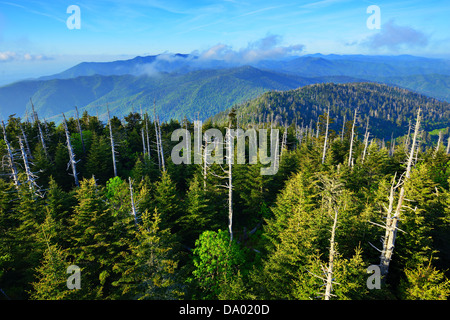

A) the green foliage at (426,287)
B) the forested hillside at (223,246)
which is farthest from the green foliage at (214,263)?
the green foliage at (426,287)

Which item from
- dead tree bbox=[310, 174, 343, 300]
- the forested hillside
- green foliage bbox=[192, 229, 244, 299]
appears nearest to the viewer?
dead tree bbox=[310, 174, 343, 300]

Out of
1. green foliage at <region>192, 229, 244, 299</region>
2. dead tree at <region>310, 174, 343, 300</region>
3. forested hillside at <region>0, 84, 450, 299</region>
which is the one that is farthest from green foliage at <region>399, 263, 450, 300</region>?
green foliage at <region>192, 229, 244, 299</region>

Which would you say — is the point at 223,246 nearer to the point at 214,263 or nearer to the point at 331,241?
the point at 214,263

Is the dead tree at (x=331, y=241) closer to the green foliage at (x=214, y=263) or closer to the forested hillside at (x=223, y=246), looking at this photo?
the forested hillside at (x=223, y=246)

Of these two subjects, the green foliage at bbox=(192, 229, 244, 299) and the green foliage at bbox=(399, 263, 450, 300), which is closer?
the green foliage at bbox=(399, 263, 450, 300)

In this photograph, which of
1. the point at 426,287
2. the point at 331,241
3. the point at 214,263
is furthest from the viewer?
the point at 214,263

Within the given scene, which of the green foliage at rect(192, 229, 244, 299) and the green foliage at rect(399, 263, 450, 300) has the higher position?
the green foliage at rect(399, 263, 450, 300)

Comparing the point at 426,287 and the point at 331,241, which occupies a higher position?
the point at 331,241

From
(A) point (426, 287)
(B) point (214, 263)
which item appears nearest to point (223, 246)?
(B) point (214, 263)

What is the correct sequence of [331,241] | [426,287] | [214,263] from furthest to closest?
[214,263], [426,287], [331,241]

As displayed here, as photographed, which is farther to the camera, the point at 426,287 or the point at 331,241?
the point at 426,287

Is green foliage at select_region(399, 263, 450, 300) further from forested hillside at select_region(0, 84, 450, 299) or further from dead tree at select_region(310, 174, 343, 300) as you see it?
dead tree at select_region(310, 174, 343, 300)
